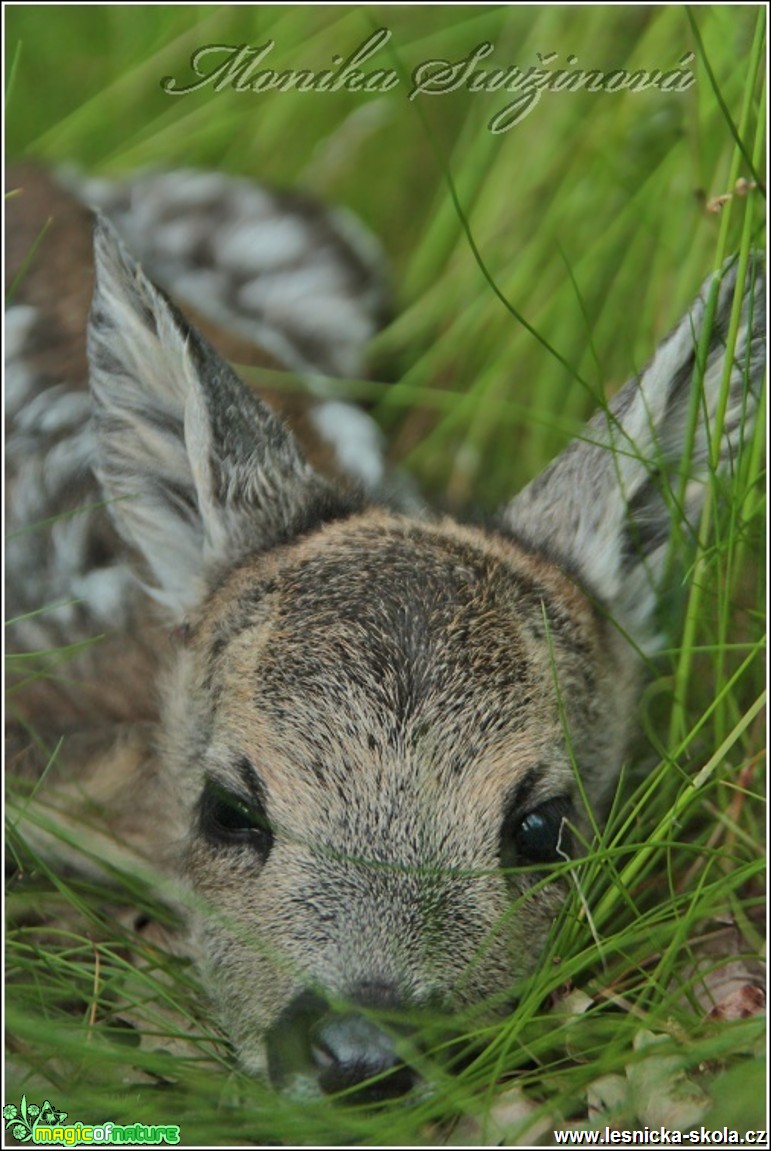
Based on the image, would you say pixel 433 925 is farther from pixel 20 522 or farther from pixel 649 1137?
pixel 20 522

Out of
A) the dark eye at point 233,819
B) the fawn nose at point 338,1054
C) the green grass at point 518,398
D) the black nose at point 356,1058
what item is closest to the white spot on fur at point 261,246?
the green grass at point 518,398

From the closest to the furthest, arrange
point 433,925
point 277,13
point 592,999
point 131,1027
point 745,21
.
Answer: point 433,925, point 592,999, point 131,1027, point 745,21, point 277,13

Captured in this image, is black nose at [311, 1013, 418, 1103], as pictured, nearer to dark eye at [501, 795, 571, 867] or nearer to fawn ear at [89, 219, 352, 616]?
dark eye at [501, 795, 571, 867]

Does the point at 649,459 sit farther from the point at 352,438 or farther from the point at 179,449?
the point at 352,438

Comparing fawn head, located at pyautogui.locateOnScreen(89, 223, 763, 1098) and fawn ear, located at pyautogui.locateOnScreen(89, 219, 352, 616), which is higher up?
fawn ear, located at pyautogui.locateOnScreen(89, 219, 352, 616)

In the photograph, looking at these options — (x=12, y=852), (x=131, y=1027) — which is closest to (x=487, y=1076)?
(x=131, y=1027)

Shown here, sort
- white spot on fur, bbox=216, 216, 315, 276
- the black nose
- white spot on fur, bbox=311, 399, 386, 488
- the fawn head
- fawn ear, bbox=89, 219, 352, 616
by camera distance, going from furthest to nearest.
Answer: white spot on fur, bbox=216, 216, 315, 276 < white spot on fur, bbox=311, 399, 386, 488 < fawn ear, bbox=89, 219, 352, 616 < the fawn head < the black nose


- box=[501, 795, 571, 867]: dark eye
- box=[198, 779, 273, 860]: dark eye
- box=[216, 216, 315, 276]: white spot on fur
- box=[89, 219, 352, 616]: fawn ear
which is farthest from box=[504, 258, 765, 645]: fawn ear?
box=[216, 216, 315, 276]: white spot on fur
